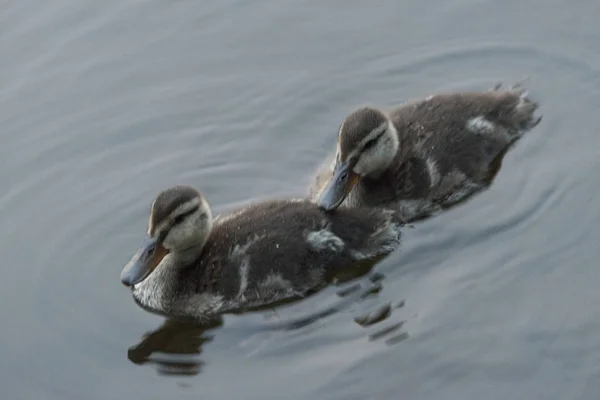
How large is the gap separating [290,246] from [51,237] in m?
1.69

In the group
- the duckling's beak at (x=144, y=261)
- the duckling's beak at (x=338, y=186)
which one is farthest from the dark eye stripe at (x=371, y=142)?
the duckling's beak at (x=144, y=261)

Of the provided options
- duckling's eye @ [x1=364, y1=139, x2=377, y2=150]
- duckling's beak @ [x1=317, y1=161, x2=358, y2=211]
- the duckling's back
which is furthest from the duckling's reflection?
duckling's eye @ [x1=364, y1=139, x2=377, y2=150]

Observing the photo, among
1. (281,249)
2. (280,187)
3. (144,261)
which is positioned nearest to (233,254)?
(281,249)

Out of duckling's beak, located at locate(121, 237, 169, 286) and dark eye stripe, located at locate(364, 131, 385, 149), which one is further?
dark eye stripe, located at locate(364, 131, 385, 149)

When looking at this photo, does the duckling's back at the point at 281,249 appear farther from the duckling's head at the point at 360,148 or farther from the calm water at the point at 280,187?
the duckling's head at the point at 360,148

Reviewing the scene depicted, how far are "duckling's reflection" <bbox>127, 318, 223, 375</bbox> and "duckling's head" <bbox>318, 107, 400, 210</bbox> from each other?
108 cm

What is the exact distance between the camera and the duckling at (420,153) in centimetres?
785

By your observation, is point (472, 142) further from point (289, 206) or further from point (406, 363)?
point (406, 363)

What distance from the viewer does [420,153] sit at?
8094 millimetres

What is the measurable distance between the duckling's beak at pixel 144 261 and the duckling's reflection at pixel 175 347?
0.33 meters

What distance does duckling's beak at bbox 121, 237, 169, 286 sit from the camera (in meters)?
7.22

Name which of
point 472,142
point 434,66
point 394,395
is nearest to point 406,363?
point 394,395

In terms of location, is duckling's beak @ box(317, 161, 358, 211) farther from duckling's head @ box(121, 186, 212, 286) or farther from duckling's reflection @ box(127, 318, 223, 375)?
duckling's reflection @ box(127, 318, 223, 375)

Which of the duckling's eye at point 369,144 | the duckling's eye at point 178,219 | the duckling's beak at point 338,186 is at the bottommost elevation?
the duckling's beak at point 338,186
